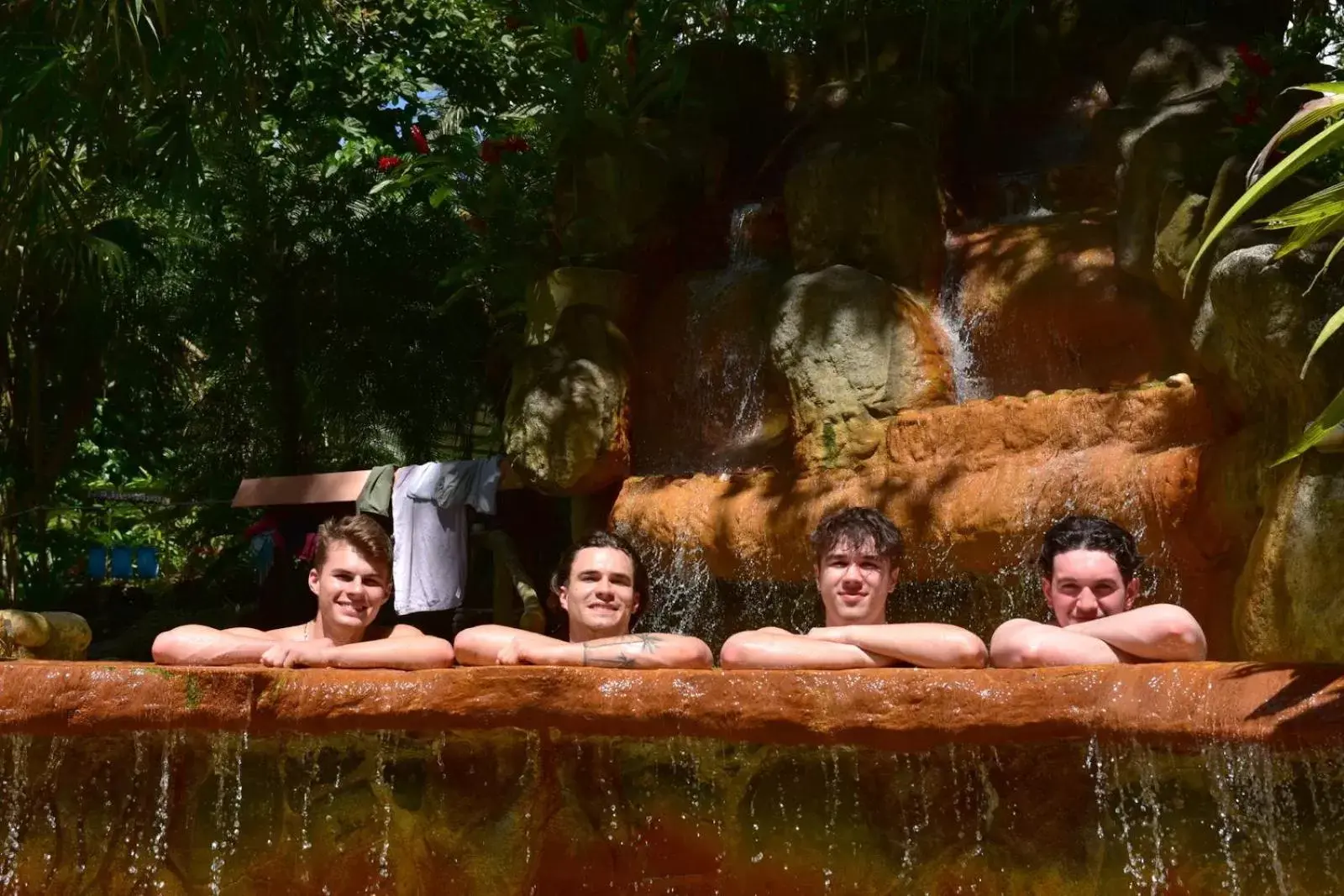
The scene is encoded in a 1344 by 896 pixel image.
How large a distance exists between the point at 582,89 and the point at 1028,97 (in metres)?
2.72

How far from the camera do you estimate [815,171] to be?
26.4 ft

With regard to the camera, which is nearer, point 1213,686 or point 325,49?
point 1213,686

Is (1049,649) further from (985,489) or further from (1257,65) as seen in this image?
(1257,65)

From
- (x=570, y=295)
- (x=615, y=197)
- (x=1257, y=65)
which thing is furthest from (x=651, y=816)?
(x=615, y=197)

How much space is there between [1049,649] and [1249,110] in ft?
14.3

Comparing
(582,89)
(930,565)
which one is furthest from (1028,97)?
(930,565)

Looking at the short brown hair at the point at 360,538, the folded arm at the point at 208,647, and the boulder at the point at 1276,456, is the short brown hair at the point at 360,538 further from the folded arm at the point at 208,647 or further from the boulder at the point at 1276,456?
the boulder at the point at 1276,456

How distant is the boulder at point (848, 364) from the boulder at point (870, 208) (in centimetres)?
50

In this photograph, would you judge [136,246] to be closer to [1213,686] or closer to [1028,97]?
[1028,97]

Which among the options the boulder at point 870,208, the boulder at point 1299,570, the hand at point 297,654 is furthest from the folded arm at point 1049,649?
the boulder at point 870,208

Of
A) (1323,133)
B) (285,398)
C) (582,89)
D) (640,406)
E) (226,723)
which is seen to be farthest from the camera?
(285,398)

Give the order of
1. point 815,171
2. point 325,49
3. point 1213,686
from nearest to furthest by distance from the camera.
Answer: point 1213,686, point 815,171, point 325,49

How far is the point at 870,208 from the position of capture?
7.95 meters

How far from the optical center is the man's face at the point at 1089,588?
336cm
